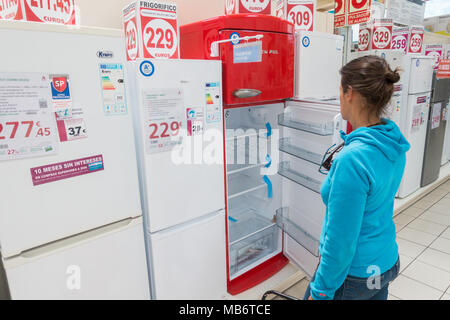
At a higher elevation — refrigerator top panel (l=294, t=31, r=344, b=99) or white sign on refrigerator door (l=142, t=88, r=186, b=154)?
refrigerator top panel (l=294, t=31, r=344, b=99)

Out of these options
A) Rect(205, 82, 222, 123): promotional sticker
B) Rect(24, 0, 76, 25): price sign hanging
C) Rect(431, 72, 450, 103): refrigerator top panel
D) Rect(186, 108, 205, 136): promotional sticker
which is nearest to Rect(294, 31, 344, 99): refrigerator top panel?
Rect(205, 82, 222, 123): promotional sticker

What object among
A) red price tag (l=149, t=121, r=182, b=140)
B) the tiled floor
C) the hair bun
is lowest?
the tiled floor

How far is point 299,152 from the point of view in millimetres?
2357

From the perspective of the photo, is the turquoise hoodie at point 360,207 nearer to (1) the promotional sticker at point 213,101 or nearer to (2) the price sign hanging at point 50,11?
(1) the promotional sticker at point 213,101

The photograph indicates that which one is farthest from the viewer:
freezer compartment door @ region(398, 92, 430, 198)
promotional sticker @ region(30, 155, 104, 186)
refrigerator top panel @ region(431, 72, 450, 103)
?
refrigerator top panel @ region(431, 72, 450, 103)

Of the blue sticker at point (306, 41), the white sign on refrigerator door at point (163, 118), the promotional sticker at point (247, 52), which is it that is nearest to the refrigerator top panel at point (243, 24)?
the promotional sticker at point (247, 52)

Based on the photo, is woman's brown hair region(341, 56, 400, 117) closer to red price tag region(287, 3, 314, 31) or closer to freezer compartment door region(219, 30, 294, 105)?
freezer compartment door region(219, 30, 294, 105)

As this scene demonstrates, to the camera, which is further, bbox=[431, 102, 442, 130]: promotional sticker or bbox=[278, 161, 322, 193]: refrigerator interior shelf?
bbox=[431, 102, 442, 130]: promotional sticker

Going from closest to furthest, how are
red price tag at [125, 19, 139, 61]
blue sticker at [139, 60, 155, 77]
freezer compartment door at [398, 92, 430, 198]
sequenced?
blue sticker at [139, 60, 155, 77], red price tag at [125, 19, 139, 61], freezer compartment door at [398, 92, 430, 198]

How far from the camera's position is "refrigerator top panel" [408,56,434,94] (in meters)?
3.89

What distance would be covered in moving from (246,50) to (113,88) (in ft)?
2.90

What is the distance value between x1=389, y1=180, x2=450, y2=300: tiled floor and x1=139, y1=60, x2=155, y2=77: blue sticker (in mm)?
2545

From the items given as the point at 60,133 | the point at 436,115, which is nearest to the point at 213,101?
the point at 60,133

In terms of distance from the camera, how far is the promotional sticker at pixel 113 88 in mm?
1543
